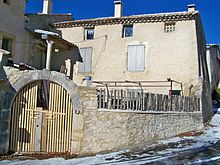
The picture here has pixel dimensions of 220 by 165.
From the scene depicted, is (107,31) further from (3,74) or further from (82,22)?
(3,74)

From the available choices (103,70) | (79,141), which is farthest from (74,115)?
(103,70)

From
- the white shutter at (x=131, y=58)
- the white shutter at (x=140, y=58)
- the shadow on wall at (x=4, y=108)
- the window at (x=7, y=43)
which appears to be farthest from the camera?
the white shutter at (x=131, y=58)

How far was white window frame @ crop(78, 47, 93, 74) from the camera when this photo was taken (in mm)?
21062

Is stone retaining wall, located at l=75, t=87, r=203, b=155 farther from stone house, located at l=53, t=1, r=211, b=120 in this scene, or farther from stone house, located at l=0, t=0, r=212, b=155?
stone house, located at l=53, t=1, r=211, b=120

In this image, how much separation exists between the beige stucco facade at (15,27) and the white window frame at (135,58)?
735cm

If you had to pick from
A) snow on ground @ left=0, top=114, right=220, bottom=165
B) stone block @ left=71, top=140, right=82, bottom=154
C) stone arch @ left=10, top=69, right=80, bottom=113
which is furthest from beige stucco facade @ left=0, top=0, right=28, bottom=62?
snow on ground @ left=0, top=114, right=220, bottom=165

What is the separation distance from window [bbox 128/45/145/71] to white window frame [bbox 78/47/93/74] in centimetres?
310

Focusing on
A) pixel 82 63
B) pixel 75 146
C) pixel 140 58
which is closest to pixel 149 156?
pixel 75 146

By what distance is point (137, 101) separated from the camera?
1254cm

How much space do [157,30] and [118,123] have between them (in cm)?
1001

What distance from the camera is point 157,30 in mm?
19547

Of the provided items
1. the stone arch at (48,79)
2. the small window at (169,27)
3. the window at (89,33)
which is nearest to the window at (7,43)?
the window at (89,33)

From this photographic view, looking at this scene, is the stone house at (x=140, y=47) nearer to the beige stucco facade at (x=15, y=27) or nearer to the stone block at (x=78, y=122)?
the beige stucco facade at (x=15, y=27)

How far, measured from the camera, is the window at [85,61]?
69.1 feet
